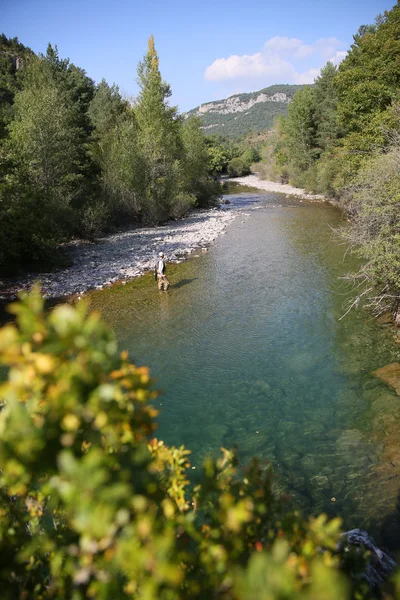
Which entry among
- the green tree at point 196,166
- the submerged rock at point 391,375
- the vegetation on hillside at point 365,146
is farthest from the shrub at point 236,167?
the submerged rock at point 391,375

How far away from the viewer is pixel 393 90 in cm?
2630

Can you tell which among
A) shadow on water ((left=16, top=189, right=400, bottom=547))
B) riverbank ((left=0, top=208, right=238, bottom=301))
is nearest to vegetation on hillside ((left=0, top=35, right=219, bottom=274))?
riverbank ((left=0, top=208, right=238, bottom=301))

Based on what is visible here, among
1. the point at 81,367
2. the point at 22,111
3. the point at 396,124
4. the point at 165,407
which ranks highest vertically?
the point at 22,111

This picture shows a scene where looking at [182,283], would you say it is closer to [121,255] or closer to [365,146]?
[121,255]

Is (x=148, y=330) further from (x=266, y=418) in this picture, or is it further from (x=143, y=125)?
(x=143, y=125)

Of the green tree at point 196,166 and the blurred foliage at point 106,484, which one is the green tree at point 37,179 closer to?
the blurred foliage at point 106,484

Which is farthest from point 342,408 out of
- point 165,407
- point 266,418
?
point 165,407

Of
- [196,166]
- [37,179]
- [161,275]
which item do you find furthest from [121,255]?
[196,166]

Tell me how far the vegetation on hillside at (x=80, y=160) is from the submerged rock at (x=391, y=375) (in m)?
17.7

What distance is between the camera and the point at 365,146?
2588cm

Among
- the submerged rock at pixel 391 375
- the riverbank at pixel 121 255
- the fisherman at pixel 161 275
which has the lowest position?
the submerged rock at pixel 391 375

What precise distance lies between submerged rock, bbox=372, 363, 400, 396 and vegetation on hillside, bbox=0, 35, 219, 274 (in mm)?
17656

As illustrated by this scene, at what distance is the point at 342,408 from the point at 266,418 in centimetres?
203

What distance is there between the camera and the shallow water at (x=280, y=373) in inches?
313
